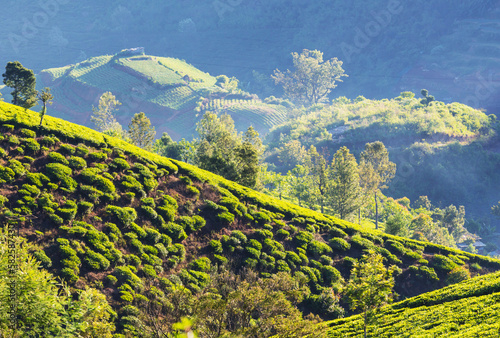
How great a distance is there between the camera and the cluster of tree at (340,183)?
73000mm

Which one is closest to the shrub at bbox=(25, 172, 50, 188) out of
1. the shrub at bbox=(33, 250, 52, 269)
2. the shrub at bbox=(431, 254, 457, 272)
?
the shrub at bbox=(33, 250, 52, 269)

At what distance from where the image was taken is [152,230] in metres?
39.6

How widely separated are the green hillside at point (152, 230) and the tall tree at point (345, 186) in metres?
21.3

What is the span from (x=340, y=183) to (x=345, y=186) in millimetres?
1019

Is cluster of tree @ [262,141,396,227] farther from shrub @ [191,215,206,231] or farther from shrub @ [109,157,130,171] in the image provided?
shrub @ [109,157,130,171]

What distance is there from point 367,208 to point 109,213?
67.7 meters

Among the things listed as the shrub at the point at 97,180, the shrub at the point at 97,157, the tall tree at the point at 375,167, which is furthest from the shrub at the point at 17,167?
the tall tree at the point at 375,167

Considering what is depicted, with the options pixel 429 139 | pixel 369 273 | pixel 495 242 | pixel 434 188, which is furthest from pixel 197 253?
pixel 429 139

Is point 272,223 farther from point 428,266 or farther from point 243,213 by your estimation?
point 428,266

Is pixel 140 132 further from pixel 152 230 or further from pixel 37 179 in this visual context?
pixel 152 230

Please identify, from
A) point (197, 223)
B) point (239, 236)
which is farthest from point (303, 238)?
point (197, 223)

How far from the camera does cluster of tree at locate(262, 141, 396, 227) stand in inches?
2874

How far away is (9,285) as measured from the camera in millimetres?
20844

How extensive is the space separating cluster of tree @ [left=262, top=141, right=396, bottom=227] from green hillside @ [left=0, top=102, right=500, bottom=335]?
21535 mm
